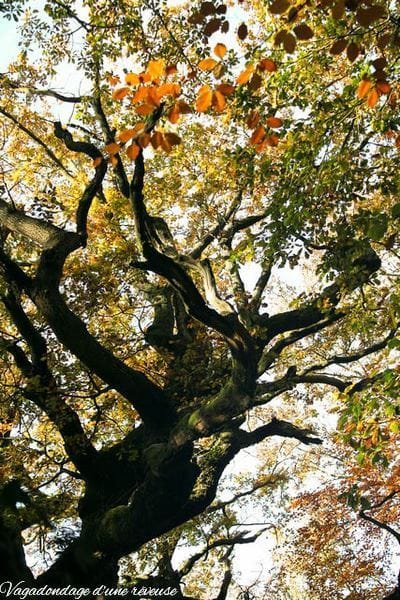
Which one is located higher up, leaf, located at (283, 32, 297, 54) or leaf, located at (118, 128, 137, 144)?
leaf, located at (283, 32, 297, 54)

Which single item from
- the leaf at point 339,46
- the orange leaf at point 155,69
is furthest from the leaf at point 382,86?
the orange leaf at point 155,69

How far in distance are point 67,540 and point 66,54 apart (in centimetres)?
838

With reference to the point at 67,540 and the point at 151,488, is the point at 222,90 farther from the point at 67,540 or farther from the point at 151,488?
the point at 67,540

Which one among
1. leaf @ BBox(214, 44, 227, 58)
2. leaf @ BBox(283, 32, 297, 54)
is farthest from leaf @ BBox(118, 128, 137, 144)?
leaf @ BBox(283, 32, 297, 54)

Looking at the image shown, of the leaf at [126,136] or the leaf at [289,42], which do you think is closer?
the leaf at [126,136]

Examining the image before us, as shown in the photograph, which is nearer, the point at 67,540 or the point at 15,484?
the point at 15,484

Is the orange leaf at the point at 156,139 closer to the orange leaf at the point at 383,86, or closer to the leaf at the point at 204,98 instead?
the leaf at the point at 204,98

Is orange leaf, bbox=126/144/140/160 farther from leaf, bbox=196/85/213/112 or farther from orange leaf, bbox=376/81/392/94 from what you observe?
orange leaf, bbox=376/81/392/94

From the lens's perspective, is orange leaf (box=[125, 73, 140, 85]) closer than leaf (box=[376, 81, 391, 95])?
Yes

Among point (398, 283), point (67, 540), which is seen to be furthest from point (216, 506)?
point (398, 283)

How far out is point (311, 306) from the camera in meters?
7.74

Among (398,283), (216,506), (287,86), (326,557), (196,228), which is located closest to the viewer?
(398,283)

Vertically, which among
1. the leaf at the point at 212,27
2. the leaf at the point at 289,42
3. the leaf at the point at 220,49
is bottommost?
the leaf at the point at 289,42

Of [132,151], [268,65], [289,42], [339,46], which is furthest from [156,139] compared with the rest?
[339,46]
